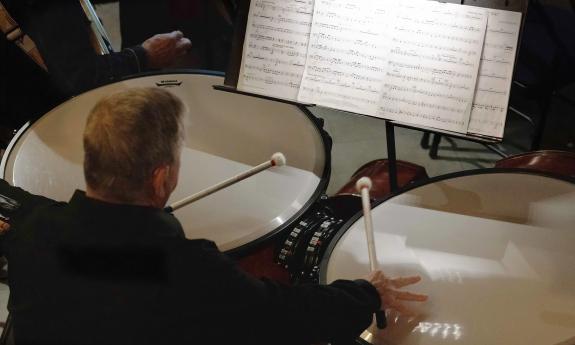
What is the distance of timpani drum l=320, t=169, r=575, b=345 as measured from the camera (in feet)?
3.15

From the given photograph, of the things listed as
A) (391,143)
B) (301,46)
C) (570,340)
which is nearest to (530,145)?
(391,143)

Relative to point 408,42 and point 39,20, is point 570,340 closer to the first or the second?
point 408,42

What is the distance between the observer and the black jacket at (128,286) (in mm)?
776

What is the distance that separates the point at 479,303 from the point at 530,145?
1614 mm

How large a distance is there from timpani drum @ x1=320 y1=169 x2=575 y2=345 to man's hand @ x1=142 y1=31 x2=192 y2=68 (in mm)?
1016

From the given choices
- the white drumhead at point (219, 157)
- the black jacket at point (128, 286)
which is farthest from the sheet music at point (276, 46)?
the black jacket at point (128, 286)

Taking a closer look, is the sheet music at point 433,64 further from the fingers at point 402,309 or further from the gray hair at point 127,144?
the gray hair at point 127,144

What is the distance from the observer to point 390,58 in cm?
124

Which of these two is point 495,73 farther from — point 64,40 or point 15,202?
point 64,40

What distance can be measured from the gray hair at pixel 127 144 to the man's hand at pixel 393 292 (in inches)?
16.4

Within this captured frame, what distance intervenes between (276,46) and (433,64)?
37 centimetres

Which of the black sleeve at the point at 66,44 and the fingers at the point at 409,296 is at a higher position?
the black sleeve at the point at 66,44

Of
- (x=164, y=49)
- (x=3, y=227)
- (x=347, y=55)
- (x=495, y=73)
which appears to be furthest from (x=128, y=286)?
(x=164, y=49)

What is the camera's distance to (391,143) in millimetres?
1354
